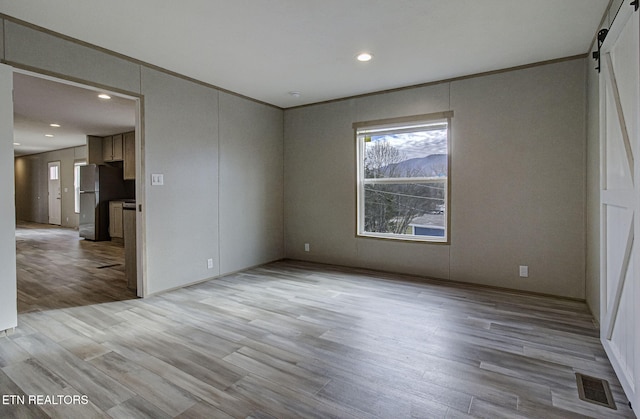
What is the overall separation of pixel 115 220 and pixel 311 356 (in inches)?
291

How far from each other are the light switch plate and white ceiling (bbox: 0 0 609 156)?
3.93ft

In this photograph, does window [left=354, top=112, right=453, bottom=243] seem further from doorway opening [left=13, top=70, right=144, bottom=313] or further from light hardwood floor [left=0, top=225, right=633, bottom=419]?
doorway opening [left=13, top=70, right=144, bottom=313]

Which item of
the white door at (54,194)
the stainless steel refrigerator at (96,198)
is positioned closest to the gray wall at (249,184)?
the stainless steel refrigerator at (96,198)

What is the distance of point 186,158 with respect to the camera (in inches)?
158

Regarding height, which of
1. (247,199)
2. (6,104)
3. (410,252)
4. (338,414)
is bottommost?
(338,414)

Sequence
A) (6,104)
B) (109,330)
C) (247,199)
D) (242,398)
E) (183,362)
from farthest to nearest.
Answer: (247,199), (109,330), (6,104), (183,362), (242,398)

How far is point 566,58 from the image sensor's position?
3.41 metres

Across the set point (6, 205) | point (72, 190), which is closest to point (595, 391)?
point (6, 205)

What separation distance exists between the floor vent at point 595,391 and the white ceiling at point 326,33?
102 inches

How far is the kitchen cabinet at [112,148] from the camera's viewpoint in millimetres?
7730

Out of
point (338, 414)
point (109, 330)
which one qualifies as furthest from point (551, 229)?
point (109, 330)

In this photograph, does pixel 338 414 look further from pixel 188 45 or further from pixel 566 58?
pixel 566 58

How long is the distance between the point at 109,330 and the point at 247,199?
2537mm

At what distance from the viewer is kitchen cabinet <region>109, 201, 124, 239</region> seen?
779 centimetres
